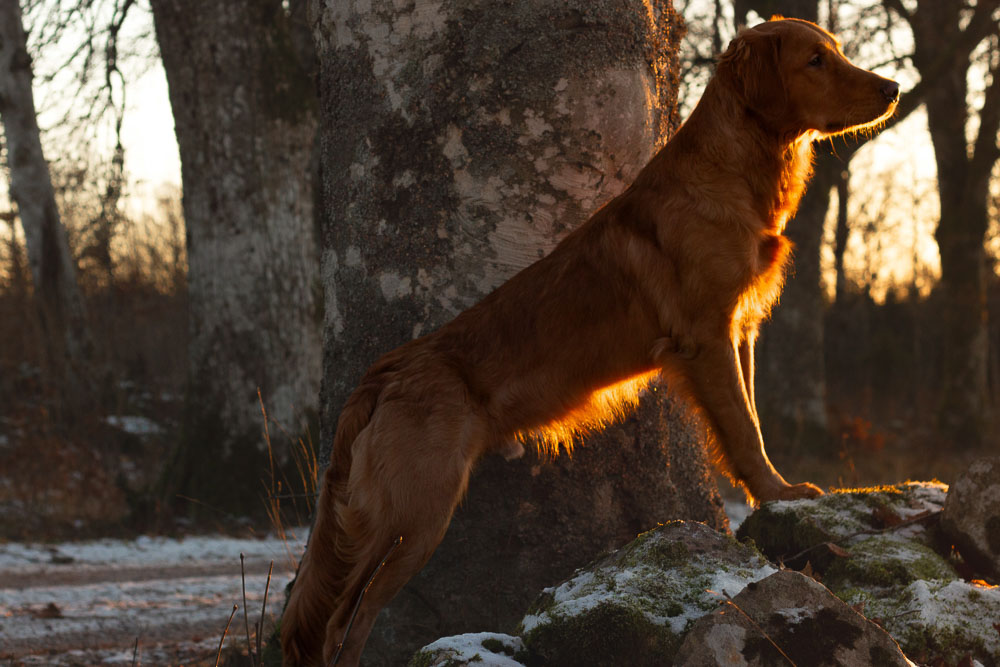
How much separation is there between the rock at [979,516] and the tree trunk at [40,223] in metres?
11.1

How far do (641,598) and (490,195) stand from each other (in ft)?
5.64

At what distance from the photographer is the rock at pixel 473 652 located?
2.49 metres

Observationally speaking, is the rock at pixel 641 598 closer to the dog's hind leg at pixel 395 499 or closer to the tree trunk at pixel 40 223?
the dog's hind leg at pixel 395 499

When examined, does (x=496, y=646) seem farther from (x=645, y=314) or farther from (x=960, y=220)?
(x=960, y=220)

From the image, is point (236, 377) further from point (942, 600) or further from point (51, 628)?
point (942, 600)

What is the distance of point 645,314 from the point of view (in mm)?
3119

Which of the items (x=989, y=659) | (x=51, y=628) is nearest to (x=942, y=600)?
(x=989, y=659)

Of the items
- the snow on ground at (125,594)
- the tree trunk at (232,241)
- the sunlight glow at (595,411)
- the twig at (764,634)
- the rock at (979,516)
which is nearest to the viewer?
the twig at (764,634)

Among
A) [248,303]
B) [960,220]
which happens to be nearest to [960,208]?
[960,220]

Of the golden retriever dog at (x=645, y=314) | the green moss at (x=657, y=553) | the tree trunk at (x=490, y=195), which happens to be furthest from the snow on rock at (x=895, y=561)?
the tree trunk at (x=490, y=195)

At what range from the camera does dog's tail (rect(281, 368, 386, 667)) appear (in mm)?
2914

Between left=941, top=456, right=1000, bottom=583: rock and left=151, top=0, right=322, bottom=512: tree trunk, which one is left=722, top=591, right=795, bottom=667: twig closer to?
left=941, top=456, right=1000, bottom=583: rock

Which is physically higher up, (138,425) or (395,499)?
(138,425)

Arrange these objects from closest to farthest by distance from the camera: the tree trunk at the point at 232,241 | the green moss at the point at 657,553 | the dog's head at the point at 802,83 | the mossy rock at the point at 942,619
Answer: the mossy rock at the point at 942,619 < the green moss at the point at 657,553 < the dog's head at the point at 802,83 < the tree trunk at the point at 232,241
